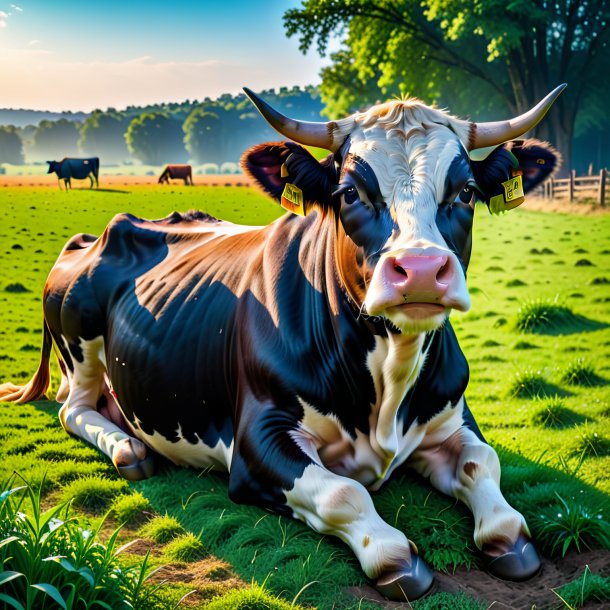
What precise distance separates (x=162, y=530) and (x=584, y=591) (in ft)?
7.60

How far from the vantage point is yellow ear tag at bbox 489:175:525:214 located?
14.7ft

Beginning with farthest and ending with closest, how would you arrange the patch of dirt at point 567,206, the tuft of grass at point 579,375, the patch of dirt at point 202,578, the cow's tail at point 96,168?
the patch of dirt at point 567,206
the cow's tail at point 96,168
the tuft of grass at point 579,375
the patch of dirt at point 202,578

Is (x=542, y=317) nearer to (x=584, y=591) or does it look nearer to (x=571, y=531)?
(x=571, y=531)

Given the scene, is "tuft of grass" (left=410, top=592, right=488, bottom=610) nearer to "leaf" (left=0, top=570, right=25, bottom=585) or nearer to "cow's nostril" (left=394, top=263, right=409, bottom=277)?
"cow's nostril" (left=394, top=263, right=409, bottom=277)

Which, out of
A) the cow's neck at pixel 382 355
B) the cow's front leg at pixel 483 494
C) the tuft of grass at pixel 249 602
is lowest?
the tuft of grass at pixel 249 602

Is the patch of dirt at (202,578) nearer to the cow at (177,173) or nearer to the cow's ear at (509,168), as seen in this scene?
the cow's ear at (509,168)

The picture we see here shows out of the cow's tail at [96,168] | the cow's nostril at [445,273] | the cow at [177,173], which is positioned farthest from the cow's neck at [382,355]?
the cow's tail at [96,168]

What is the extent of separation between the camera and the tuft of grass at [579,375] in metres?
7.41

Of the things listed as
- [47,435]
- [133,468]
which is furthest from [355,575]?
[47,435]

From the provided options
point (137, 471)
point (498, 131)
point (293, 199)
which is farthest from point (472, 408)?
point (293, 199)

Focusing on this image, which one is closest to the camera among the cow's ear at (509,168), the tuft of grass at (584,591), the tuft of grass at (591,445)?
the tuft of grass at (584,591)

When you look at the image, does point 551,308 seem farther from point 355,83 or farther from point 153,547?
point 355,83

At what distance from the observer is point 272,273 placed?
4.79m

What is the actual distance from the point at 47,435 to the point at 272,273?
272 centimetres
